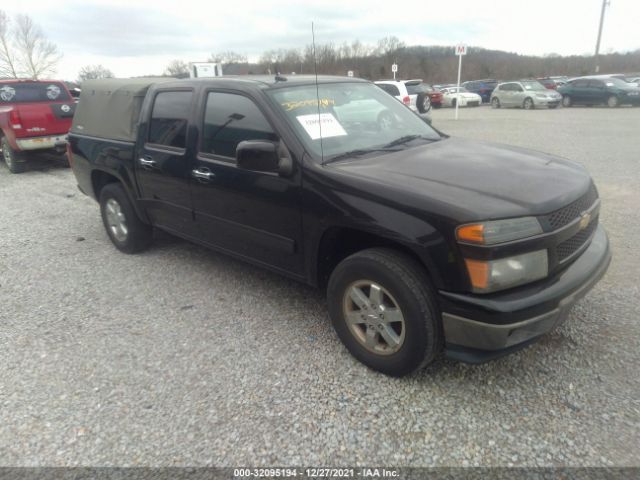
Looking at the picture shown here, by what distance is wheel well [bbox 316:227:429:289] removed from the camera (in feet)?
9.20

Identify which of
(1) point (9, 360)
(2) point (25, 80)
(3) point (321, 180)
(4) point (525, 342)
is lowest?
(1) point (9, 360)

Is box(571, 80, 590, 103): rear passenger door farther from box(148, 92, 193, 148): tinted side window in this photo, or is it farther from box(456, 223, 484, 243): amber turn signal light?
box(456, 223, 484, 243): amber turn signal light

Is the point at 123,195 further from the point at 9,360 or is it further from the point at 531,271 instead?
the point at 531,271

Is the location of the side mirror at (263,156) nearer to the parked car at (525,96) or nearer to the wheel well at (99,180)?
the wheel well at (99,180)

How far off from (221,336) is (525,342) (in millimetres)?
2078

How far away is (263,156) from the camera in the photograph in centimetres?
298

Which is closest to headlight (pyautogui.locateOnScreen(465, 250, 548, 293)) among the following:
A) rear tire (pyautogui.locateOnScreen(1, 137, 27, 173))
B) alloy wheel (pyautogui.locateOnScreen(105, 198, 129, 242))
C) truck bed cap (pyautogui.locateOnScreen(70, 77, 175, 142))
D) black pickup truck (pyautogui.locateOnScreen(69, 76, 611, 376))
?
black pickup truck (pyautogui.locateOnScreen(69, 76, 611, 376))

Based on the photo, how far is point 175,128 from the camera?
3.96 metres

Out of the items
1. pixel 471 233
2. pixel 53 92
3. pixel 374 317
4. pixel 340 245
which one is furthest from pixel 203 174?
pixel 53 92

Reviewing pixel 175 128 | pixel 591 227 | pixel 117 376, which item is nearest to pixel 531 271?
pixel 591 227

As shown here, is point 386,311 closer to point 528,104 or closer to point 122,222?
point 122,222

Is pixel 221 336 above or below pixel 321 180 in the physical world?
below

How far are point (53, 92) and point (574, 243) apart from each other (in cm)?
1200

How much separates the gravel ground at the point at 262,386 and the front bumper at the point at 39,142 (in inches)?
259
